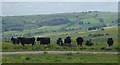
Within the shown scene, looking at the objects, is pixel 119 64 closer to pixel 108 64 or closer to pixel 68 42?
pixel 108 64

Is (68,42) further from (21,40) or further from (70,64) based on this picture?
(70,64)

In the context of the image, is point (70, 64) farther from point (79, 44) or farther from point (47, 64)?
point (79, 44)

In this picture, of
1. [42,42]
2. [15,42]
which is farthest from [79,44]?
[15,42]

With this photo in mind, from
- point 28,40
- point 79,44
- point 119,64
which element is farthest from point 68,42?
point 119,64

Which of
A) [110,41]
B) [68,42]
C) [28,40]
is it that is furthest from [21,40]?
[110,41]

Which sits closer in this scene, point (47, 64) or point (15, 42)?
point (47, 64)

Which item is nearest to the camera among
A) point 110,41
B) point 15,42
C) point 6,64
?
point 6,64

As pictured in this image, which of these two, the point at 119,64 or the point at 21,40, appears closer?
the point at 119,64

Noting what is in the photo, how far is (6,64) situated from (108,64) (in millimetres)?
8891

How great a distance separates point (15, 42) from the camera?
227ft

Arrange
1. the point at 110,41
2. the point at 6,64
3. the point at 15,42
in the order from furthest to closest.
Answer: the point at 15,42 → the point at 110,41 → the point at 6,64

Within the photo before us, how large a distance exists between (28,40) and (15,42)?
16.7 ft

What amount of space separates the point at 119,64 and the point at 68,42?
3259cm

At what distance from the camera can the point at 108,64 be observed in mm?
32781
